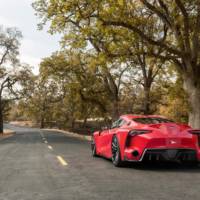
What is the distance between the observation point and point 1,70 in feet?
156

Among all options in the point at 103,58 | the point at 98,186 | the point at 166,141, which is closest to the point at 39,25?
the point at 103,58

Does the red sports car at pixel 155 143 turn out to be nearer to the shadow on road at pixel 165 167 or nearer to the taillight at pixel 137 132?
the taillight at pixel 137 132

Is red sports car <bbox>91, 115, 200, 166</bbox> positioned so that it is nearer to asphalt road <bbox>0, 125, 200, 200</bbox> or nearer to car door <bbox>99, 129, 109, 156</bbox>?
asphalt road <bbox>0, 125, 200, 200</bbox>

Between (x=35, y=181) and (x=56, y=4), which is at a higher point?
(x=56, y=4)

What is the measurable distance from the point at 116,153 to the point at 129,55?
10.1 m

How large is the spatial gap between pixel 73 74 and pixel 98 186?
98.6 feet

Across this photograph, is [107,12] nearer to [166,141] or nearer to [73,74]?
[166,141]

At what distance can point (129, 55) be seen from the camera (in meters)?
18.5

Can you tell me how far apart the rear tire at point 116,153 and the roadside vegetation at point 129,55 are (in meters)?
8.62

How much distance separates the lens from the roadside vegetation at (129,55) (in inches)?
682

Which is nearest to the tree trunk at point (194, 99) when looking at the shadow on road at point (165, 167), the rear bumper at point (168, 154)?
the shadow on road at point (165, 167)

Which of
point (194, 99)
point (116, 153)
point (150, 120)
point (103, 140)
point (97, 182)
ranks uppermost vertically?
point (194, 99)

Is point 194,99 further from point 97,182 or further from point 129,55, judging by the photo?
point 97,182

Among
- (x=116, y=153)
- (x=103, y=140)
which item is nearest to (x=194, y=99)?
(x=103, y=140)
